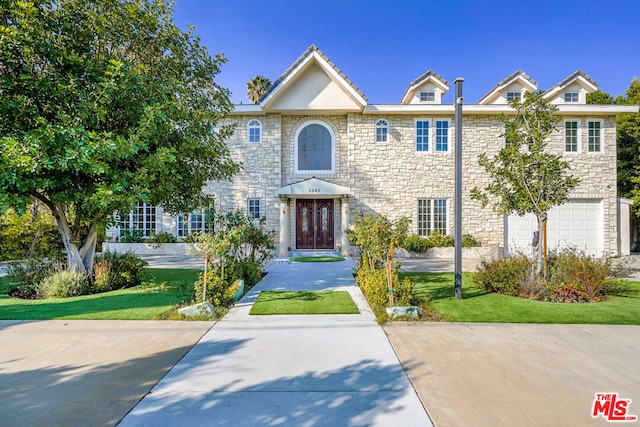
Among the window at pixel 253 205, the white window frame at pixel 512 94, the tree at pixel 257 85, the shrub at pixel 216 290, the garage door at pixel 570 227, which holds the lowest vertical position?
the shrub at pixel 216 290

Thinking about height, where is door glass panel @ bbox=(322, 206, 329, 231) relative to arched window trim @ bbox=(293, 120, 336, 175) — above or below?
below

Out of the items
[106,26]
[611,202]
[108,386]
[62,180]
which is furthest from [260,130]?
[611,202]

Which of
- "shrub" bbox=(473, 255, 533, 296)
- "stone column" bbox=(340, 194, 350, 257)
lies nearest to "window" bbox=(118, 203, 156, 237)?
"stone column" bbox=(340, 194, 350, 257)

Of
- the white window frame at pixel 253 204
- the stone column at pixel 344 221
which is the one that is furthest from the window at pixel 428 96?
the white window frame at pixel 253 204

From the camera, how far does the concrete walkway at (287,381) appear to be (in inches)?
115

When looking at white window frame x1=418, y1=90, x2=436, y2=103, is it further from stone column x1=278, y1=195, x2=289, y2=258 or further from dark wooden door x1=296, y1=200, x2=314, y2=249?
stone column x1=278, y1=195, x2=289, y2=258

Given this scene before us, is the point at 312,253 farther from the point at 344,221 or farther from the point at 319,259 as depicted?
the point at 344,221

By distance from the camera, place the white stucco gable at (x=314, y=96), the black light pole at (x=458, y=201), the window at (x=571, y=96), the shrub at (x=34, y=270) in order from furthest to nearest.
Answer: the window at (x=571, y=96)
the white stucco gable at (x=314, y=96)
the shrub at (x=34, y=270)
the black light pole at (x=458, y=201)

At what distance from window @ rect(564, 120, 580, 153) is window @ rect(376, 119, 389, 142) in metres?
8.95

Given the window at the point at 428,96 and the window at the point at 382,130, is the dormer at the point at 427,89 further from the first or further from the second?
the window at the point at 382,130

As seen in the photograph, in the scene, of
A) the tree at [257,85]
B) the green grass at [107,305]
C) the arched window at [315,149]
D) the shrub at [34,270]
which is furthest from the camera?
the tree at [257,85]

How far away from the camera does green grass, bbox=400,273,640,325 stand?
5.74 m

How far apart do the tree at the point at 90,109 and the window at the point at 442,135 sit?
11744 mm

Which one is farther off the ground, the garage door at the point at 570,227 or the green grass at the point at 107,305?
the garage door at the point at 570,227
